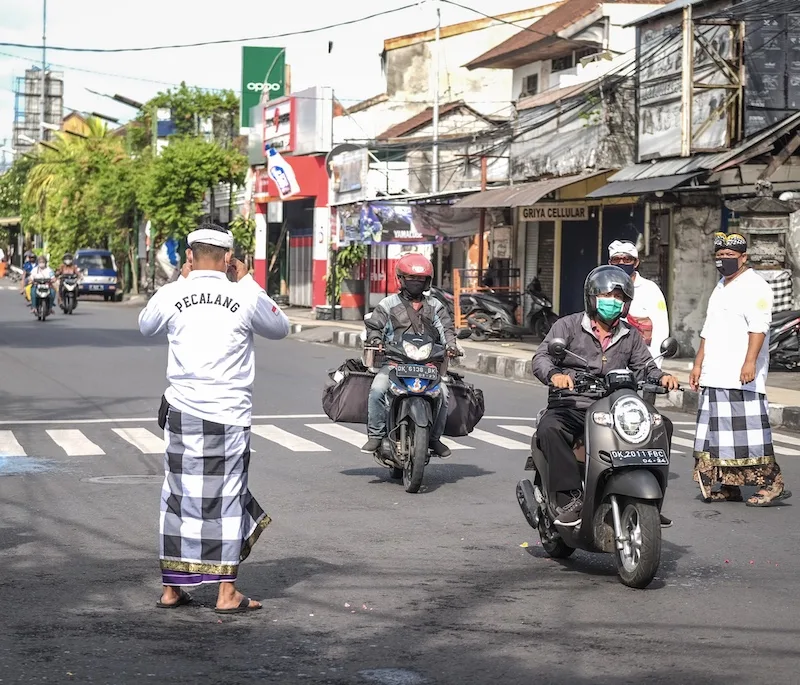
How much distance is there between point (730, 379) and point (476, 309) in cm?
1952

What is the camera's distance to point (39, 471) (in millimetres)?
10891

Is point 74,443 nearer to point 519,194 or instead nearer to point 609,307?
point 609,307

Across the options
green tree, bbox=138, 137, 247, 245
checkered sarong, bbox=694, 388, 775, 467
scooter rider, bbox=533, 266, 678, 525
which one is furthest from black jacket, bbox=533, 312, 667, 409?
Result: green tree, bbox=138, 137, 247, 245

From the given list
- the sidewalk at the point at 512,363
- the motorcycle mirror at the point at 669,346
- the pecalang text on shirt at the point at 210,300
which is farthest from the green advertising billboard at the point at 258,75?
the pecalang text on shirt at the point at 210,300

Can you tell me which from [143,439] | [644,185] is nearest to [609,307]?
[143,439]

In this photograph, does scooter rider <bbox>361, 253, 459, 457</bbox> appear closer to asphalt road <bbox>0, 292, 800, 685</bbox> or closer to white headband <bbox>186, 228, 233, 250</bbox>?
asphalt road <bbox>0, 292, 800, 685</bbox>

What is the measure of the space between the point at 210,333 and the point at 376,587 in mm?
1555

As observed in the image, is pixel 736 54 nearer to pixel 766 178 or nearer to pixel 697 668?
pixel 766 178

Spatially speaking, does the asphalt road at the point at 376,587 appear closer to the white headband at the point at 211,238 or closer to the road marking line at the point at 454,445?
the road marking line at the point at 454,445

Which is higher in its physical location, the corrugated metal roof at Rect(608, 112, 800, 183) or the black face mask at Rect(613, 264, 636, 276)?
the corrugated metal roof at Rect(608, 112, 800, 183)

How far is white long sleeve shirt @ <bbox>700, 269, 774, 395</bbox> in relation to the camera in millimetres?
9797

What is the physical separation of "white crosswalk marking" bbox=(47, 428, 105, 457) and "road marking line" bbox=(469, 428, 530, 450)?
3.57 metres

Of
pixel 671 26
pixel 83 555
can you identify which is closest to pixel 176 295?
pixel 83 555

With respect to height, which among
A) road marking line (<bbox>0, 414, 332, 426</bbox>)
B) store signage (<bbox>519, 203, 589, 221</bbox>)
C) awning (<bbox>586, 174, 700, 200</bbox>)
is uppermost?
awning (<bbox>586, 174, 700, 200</bbox>)
